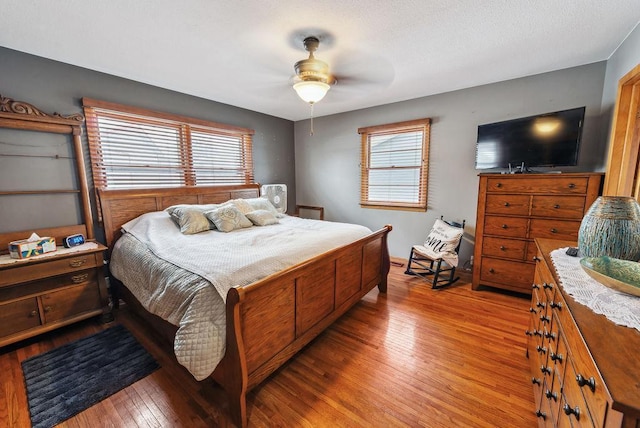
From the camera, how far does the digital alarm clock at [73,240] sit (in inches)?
Answer: 91.5

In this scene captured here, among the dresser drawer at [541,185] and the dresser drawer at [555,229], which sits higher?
the dresser drawer at [541,185]

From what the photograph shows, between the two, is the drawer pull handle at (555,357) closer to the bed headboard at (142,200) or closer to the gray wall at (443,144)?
the gray wall at (443,144)

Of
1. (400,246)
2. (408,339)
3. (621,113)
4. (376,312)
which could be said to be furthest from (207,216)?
(621,113)

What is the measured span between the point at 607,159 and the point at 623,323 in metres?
2.37

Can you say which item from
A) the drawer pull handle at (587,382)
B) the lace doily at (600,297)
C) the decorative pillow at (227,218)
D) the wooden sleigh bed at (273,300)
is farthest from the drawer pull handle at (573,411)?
the decorative pillow at (227,218)

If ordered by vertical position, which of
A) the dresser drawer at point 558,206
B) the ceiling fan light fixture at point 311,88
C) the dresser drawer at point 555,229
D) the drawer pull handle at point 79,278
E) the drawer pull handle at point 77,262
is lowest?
the drawer pull handle at point 79,278

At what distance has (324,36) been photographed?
201 centimetres

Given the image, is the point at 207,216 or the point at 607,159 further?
the point at 207,216

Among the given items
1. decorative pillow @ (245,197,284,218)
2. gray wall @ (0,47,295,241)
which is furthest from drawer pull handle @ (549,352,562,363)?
gray wall @ (0,47,295,241)

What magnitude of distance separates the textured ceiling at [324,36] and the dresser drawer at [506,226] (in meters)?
1.51

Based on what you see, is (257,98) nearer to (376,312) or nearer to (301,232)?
(301,232)

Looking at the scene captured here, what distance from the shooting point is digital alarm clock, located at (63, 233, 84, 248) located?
232 cm

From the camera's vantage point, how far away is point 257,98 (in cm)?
350

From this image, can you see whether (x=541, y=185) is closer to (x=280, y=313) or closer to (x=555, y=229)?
(x=555, y=229)
